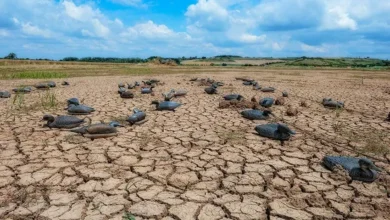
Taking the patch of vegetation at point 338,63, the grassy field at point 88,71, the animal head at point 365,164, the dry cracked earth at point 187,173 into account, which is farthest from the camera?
the patch of vegetation at point 338,63

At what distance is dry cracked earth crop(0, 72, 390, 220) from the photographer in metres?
2.72

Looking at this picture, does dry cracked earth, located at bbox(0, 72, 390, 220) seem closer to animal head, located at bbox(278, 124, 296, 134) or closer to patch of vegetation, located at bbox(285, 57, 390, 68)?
animal head, located at bbox(278, 124, 296, 134)

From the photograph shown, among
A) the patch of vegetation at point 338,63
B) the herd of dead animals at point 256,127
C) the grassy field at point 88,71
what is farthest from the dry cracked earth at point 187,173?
the patch of vegetation at point 338,63

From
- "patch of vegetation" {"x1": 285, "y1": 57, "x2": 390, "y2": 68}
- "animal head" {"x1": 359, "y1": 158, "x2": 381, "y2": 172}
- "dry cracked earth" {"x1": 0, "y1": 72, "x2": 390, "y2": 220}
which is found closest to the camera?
"dry cracked earth" {"x1": 0, "y1": 72, "x2": 390, "y2": 220}

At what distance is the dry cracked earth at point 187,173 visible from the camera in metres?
2.72

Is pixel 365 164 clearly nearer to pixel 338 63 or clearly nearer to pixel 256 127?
pixel 256 127

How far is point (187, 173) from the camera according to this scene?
3492 millimetres

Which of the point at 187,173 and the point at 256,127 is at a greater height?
the point at 256,127

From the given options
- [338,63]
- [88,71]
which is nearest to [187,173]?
[88,71]

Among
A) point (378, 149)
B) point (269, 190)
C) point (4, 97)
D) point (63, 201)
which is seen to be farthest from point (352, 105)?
point (4, 97)

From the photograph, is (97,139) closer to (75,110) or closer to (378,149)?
(75,110)

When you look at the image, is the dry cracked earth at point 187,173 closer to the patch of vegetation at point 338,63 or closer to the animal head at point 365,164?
the animal head at point 365,164

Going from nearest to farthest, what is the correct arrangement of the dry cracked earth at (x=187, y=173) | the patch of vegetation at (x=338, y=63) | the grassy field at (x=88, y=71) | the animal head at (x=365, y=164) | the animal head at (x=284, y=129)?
the dry cracked earth at (x=187, y=173) < the animal head at (x=365, y=164) < the animal head at (x=284, y=129) < the grassy field at (x=88, y=71) < the patch of vegetation at (x=338, y=63)

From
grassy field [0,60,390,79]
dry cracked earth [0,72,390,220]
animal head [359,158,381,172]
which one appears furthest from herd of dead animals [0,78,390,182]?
grassy field [0,60,390,79]
